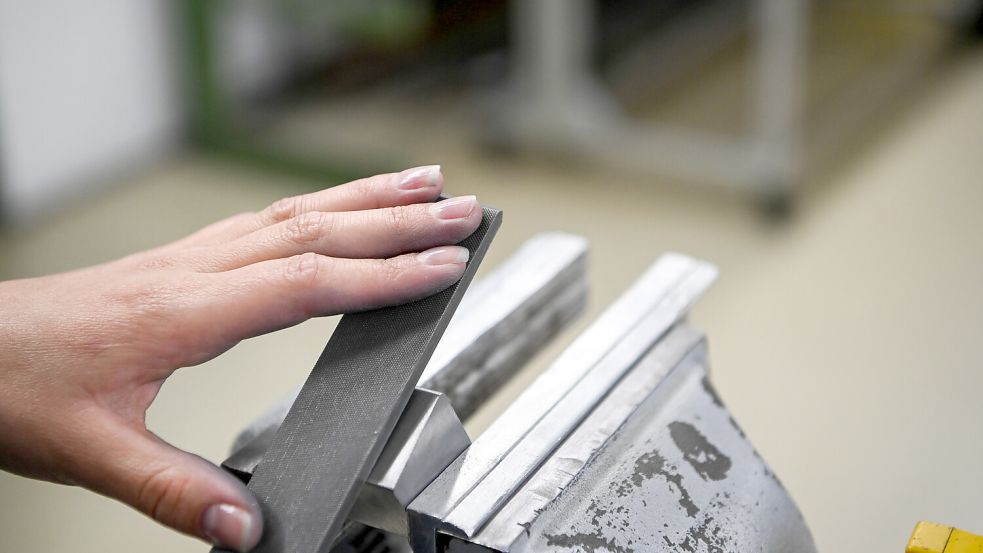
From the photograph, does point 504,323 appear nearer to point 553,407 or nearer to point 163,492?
point 553,407

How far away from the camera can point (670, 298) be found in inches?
42.3

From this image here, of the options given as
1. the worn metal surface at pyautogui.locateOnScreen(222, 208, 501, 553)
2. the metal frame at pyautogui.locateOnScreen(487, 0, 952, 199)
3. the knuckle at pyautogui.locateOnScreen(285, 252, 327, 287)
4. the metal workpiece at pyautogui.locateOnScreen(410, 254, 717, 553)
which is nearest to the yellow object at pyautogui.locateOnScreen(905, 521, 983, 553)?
the metal workpiece at pyautogui.locateOnScreen(410, 254, 717, 553)

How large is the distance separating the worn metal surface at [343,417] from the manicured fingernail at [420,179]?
7cm

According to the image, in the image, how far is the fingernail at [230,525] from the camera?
2.42 feet

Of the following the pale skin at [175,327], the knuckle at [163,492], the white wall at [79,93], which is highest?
the white wall at [79,93]

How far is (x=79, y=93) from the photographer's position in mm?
2971

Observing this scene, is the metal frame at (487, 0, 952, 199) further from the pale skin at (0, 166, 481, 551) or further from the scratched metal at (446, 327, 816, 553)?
the pale skin at (0, 166, 481, 551)

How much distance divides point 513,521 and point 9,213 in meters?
2.52

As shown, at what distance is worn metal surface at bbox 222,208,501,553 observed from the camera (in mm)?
754

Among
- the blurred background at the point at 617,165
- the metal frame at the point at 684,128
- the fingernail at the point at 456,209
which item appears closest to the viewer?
the fingernail at the point at 456,209

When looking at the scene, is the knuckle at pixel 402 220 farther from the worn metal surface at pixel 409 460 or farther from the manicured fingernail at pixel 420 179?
the worn metal surface at pixel 409 460

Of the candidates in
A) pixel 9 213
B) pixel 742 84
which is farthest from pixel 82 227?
pixel 742 84

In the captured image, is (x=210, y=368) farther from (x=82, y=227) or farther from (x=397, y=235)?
(x=397, y=235)

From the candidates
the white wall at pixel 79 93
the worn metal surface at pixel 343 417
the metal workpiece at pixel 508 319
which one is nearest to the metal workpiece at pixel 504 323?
the metal workpiece at pixel 508 319
